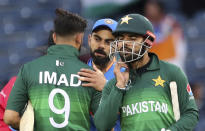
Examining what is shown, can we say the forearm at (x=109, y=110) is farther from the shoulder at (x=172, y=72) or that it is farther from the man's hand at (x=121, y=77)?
the shoulder at (x=172, y=72)

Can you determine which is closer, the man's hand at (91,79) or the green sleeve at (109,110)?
the green sleeve at (109,110)

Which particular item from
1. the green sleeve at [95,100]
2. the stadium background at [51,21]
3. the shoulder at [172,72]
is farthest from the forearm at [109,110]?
the stadium background at [51,21]

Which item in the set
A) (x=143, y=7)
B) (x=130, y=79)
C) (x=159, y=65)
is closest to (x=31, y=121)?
(x=130, y=79)

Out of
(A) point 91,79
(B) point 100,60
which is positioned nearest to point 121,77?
(A) point 91,79

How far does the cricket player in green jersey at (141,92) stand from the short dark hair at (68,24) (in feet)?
1.28

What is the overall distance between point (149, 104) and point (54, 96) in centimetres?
72

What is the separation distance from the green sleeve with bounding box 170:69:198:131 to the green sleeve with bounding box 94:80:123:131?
42 centimetres

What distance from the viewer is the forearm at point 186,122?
3.47m

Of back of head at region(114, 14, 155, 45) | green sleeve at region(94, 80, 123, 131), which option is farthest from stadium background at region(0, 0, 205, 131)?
green sleeve at region(94, 80, 123, 131)

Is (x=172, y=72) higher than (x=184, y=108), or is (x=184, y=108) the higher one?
(x=172, y=72)

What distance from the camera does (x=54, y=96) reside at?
369 centimetres

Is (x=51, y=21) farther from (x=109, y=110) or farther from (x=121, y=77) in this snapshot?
(x=109, y=110)

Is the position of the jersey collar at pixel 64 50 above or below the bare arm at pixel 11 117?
above

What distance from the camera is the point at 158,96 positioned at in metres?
3.54
